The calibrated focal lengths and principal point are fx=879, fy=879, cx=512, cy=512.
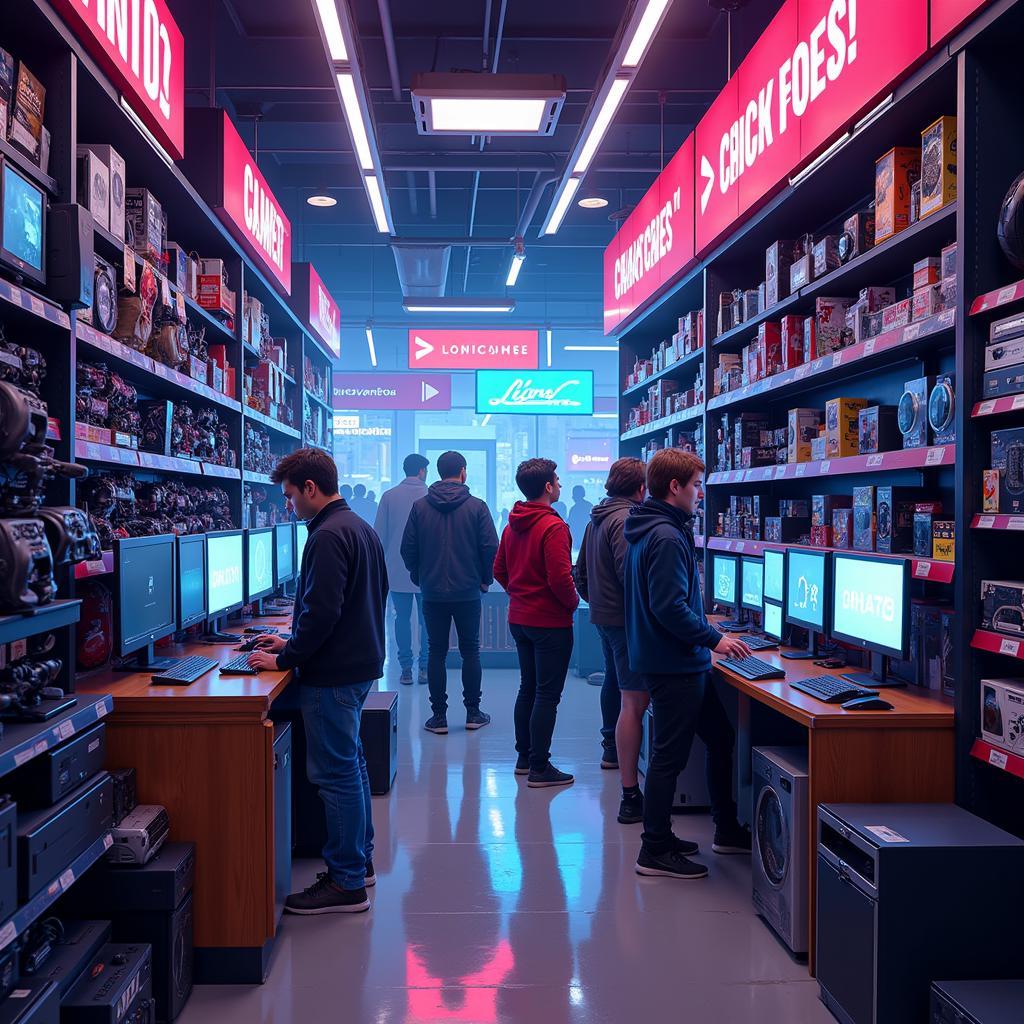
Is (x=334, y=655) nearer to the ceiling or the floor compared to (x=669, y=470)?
nearer to the floor

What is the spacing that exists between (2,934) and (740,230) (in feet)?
13.2

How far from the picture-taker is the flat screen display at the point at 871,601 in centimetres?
284

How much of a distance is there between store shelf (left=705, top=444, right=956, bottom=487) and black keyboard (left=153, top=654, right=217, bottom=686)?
2.50m

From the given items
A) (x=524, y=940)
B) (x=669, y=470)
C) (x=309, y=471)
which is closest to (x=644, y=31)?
(x=669, y=470)

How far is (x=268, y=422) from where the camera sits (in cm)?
559

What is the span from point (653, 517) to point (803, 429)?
3.68 feet

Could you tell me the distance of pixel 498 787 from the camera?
4539mm

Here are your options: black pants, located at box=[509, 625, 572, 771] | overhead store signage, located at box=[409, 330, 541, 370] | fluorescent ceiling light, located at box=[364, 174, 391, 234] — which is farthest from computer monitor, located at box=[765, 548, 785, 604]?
overhead store signage, located at box=[409, 330, 541, 370]

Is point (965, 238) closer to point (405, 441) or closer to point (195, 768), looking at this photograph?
point (195, 768)

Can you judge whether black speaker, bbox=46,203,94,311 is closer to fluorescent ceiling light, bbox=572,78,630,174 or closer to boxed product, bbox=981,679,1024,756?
fluorescent ceiling light, bbox=572,78,630,174

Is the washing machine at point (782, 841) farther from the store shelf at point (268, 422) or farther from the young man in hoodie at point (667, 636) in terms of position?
the store shelf at point (268, 422)

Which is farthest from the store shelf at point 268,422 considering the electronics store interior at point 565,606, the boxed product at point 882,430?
the boxed product at point 882,430

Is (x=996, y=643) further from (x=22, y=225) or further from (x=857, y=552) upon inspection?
(x=22, y=225)

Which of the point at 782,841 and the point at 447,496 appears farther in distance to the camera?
the point at 447,496
